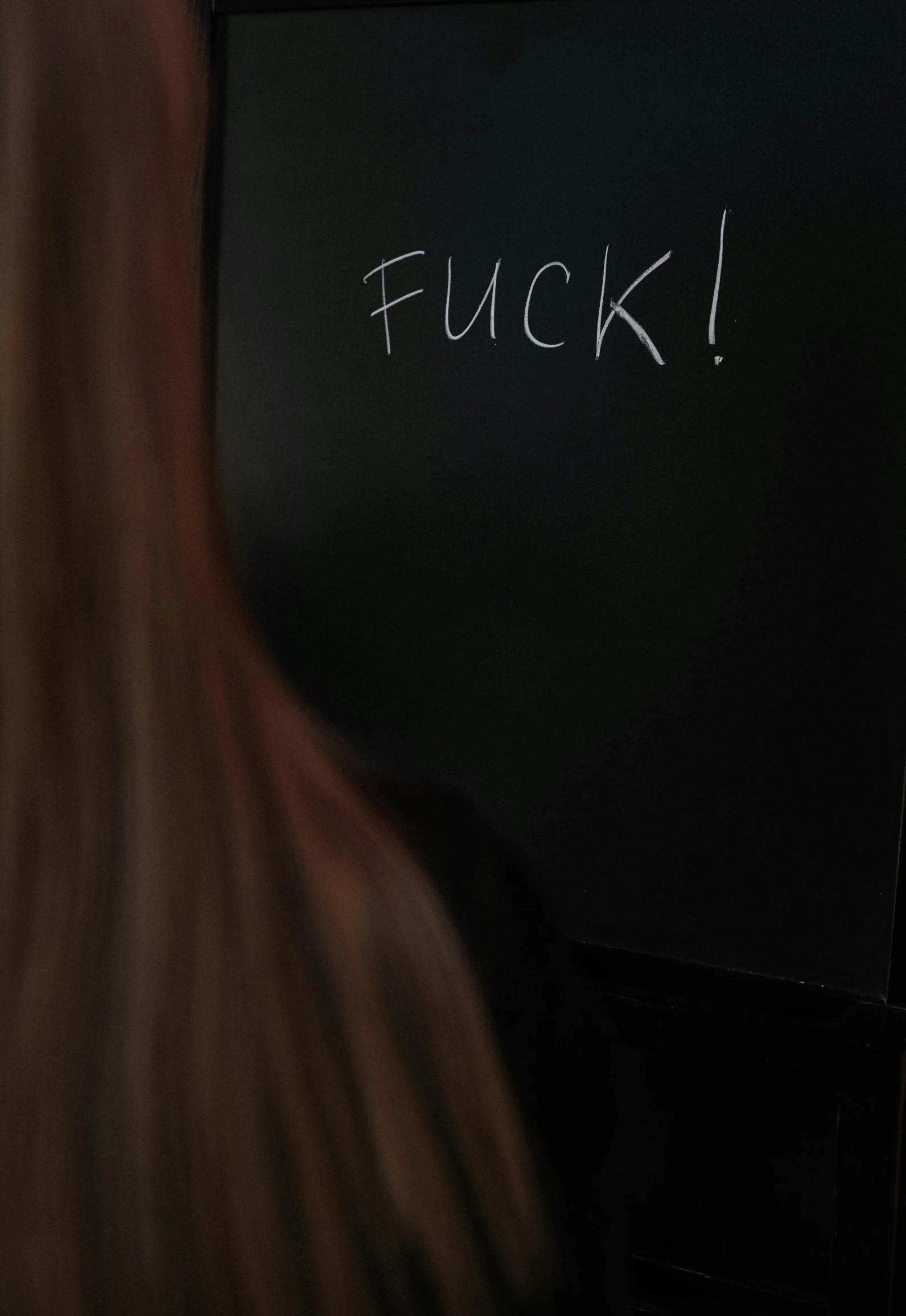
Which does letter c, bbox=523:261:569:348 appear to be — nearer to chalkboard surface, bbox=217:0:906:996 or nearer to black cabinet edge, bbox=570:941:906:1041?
chalkboard surface, bbox=217:0:906:996

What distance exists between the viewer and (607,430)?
2.26 feet

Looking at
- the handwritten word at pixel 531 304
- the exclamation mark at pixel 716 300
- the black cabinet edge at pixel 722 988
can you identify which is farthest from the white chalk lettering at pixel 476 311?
the black cabinet edge at pixel 722 988

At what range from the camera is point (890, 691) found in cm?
62

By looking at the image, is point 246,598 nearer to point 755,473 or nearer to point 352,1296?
point 755,473

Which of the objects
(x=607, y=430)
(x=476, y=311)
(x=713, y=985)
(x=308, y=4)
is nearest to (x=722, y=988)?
(x=713, y=985)

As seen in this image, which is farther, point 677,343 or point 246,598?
point 246,598

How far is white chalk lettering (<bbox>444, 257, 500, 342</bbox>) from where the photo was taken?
2.34 ft

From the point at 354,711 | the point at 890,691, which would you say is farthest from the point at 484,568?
the point at 890,691

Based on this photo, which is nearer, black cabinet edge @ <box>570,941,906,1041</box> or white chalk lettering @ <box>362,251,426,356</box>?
black cabinet edge @ <box>570,941,906,1041</box>

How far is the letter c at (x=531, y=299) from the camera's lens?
685 mm

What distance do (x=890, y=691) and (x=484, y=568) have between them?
10.9 inches

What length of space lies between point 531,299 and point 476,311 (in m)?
0.04

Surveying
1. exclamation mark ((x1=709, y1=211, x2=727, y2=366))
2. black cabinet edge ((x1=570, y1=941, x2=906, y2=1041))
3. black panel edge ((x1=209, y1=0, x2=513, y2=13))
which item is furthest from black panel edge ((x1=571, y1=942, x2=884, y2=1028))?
black panel edge ((x1=209, y1=0, x2=513, y2=13))

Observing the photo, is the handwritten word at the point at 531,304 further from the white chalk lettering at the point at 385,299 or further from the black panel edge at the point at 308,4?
the black panel edge at the point at 308,4
